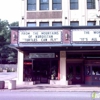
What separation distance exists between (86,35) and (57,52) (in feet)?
14.7

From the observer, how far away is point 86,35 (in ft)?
73.9

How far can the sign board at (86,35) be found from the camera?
22.5 meters

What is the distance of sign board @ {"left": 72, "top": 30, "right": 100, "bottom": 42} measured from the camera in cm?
2247

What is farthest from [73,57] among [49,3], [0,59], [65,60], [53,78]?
[0,59]

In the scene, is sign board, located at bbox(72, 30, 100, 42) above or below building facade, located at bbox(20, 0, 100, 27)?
below

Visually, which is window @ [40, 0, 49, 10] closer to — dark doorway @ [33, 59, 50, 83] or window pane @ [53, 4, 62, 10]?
window pane @ [53, 4, 62, 10]

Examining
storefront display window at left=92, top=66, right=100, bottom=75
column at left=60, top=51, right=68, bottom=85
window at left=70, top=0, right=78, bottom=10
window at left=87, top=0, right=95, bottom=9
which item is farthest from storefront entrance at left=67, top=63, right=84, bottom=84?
window at left=87, top=0, right=95, bottom=9

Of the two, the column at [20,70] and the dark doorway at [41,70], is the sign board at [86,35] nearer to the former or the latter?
the dark doorway at [41,70]

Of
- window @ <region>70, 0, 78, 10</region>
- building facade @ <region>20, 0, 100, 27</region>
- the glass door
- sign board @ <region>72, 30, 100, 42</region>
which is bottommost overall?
the glass door

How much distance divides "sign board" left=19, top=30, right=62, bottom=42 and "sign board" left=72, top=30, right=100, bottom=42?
162cm

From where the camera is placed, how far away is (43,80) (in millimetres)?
26125

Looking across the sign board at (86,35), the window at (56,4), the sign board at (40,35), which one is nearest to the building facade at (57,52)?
the window at (56,4)

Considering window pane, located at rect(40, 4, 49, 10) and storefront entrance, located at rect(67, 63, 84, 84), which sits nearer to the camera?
storefront entrance, located at rect(67, 63, 84, 84)

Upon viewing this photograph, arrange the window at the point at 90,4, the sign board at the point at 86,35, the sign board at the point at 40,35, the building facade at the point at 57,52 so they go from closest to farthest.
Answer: the sign board at the point at 86,35 → the sign board at the point at 40,35 → the building facade at the point at 57,52 → the window at the point at 90,4
